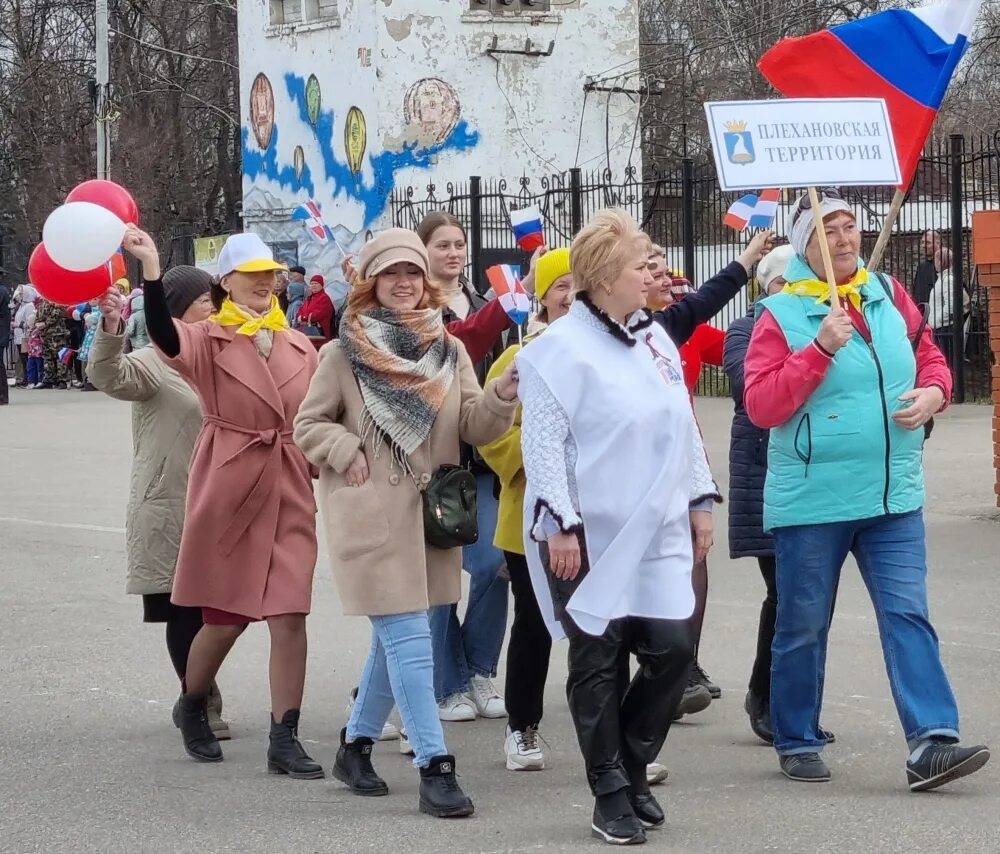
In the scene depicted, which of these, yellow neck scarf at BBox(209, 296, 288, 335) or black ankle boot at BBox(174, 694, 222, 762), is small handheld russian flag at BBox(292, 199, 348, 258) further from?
black ankle boot at BBox(174, 694, 222, 762)

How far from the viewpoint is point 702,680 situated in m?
6.65

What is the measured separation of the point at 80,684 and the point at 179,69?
36.5 metres

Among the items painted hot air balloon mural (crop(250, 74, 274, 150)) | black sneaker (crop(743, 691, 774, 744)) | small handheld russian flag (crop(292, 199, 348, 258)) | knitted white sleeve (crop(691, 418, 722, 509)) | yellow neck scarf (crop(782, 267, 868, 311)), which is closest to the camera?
knitted white sleeve (crop(691, 418, 722, 509))

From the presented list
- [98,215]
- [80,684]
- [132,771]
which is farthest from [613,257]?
[80,684]

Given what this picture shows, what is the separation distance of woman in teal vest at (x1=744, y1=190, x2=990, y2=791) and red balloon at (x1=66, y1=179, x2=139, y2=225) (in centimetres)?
221

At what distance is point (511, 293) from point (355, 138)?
2312cm

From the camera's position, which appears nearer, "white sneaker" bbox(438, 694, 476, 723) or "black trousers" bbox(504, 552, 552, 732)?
"black trousers" bbox(504, 552, 552, 732)

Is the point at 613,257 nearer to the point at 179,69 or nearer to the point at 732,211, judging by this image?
the point at 732,211

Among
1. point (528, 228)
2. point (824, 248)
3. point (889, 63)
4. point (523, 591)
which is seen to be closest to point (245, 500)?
point (523, 591)

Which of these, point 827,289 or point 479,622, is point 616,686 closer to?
point 827,289

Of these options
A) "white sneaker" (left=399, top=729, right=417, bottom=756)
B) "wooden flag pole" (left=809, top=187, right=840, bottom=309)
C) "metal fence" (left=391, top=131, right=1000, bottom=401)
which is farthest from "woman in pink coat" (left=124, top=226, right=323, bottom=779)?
"metal fence" (left=391, top=131, right=1000, bottom=401)

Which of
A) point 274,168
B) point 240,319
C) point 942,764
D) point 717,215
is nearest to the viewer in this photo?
point 942,764

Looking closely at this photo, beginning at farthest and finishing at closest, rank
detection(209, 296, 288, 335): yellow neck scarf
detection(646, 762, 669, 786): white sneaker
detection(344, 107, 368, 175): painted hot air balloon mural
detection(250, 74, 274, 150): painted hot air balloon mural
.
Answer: detection(250, 74, 274, 150): painted hot air balloon mural
detection(344, 107, 368, 175): painted hot air balloon mural
detection(209, 296, 288, 335): yellow neck scarf
detection(646, 762, 669, 786): white sneaker

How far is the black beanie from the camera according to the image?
6.55 metres
